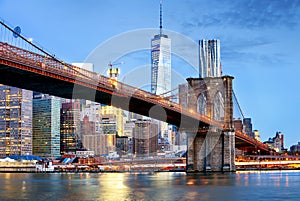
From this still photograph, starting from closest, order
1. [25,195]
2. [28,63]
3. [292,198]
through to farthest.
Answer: [292,198] < [25,195] < [28,63]

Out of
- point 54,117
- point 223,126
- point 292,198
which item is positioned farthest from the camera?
point 54,117

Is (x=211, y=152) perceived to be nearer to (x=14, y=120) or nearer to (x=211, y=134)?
(x=211, y=134)

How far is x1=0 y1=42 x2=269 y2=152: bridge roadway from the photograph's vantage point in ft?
122

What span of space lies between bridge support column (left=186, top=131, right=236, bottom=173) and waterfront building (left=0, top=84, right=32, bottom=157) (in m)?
94.5

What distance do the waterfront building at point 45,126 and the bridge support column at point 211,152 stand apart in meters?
103

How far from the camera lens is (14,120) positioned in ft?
497

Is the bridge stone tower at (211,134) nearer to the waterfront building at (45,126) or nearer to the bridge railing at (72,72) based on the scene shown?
the bridge railing at (72,72)

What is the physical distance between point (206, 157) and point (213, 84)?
8.29 meters

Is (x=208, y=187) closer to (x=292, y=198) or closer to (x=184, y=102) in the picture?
(x=292, y=198)

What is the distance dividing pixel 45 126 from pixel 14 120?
43.3 ft

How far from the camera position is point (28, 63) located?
122ft

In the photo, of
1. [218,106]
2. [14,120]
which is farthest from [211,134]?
[14,120]

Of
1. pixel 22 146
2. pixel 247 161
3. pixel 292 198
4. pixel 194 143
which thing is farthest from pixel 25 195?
pixel 22 146

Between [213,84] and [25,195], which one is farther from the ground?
[213,84]
